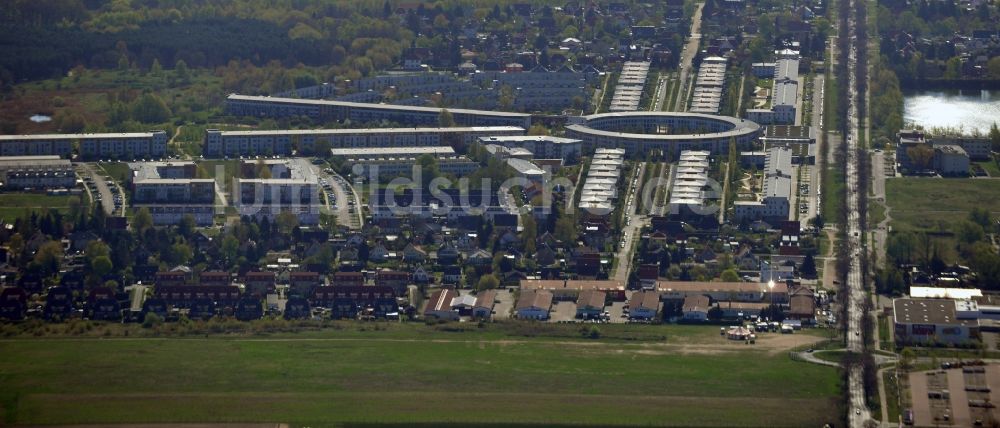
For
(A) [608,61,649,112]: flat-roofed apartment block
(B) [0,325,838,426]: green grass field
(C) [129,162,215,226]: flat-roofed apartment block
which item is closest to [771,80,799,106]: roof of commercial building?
(A) [608,61,649,112]: flat-roofed apartment block

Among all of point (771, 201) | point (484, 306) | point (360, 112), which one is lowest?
point (484, 306)

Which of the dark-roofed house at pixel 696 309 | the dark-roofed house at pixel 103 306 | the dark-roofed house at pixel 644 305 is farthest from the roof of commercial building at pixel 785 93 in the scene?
the dark-roofed house at pixel 103 306

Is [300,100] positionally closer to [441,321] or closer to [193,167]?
[193,167]

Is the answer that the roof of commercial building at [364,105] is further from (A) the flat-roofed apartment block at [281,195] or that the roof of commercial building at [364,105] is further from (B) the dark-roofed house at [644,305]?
(B) the dark-roofed house at [644,305]

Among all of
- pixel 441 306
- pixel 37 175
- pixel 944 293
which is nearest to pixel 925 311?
pixel 944 293

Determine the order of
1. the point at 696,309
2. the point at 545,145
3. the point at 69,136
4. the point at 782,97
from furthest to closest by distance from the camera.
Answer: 1. the point at 782,97
2. the point at 69,136
3. the point at 545,145
4. the point at 696,309

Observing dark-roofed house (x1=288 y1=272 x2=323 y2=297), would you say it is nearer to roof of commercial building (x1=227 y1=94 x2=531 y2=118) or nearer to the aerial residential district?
the aerial residential district

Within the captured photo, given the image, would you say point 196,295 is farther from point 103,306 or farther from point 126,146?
point 126,146
